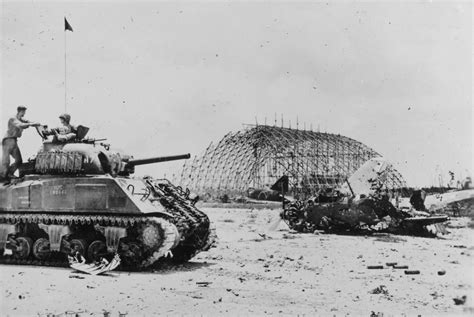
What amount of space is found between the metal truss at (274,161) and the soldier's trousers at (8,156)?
3008 centimetres

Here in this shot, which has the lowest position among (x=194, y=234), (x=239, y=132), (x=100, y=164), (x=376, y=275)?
(x=376, y=275)

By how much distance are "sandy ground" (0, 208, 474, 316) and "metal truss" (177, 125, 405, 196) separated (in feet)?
90.5

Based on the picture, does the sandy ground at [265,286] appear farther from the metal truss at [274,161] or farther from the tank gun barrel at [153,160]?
the metal truss at [274,161]

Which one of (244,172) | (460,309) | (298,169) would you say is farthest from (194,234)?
(244,172)

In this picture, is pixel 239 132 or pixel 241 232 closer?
pixel 241 232

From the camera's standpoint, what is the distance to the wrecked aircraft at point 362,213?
20.3 metres

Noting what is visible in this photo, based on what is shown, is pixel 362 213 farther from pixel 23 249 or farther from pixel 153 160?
pixel 23 249

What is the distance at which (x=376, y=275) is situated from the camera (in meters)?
11.9

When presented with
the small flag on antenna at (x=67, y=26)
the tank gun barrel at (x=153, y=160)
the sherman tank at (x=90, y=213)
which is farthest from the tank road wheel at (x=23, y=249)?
the small flag on antenna at (x=67, y=26)

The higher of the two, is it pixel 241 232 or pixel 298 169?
pixel 298 169

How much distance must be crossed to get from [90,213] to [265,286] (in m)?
4.75

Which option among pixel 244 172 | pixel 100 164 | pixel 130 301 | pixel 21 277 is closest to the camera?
pixel 130 301

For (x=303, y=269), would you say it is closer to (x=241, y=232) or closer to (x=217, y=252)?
(x=217, y=252)

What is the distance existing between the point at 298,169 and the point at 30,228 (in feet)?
111
